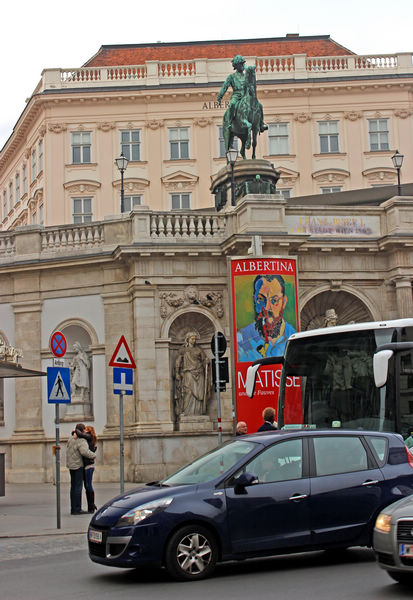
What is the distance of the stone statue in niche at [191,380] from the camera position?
89.5 feet

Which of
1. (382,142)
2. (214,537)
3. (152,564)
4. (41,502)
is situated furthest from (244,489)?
(382,142)

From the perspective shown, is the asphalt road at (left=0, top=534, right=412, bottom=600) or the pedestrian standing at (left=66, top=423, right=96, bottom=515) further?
the pedestrian standing at (left=66, top=423, right=96, bottom=515)

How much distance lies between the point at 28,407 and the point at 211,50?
128 feet

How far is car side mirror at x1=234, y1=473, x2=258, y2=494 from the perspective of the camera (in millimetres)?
10773

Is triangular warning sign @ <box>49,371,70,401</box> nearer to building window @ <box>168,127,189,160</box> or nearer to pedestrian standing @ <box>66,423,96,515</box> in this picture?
pedestrian standing @ <box>66,423,96,515</box>

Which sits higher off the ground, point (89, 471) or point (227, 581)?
point (89, 471)

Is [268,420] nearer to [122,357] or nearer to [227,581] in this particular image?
[122,357]

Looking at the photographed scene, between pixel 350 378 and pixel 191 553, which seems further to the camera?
pixel 350 378

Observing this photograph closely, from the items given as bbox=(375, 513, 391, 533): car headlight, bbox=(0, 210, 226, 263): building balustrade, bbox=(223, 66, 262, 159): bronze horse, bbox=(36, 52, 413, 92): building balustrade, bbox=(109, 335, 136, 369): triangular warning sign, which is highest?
bbox=(36, 52, 413, 92): building balustrade

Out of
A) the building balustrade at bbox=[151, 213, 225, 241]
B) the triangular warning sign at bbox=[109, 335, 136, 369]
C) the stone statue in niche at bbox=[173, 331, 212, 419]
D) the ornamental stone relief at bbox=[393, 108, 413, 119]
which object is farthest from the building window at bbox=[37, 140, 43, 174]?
the triangular warning sign at bbox=[109, 335, 136, 369]

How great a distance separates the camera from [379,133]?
5784 cm

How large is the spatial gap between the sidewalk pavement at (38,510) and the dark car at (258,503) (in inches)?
204

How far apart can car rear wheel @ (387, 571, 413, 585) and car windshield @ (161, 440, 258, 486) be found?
7.47 ft

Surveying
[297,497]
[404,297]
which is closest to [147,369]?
[404,297]
